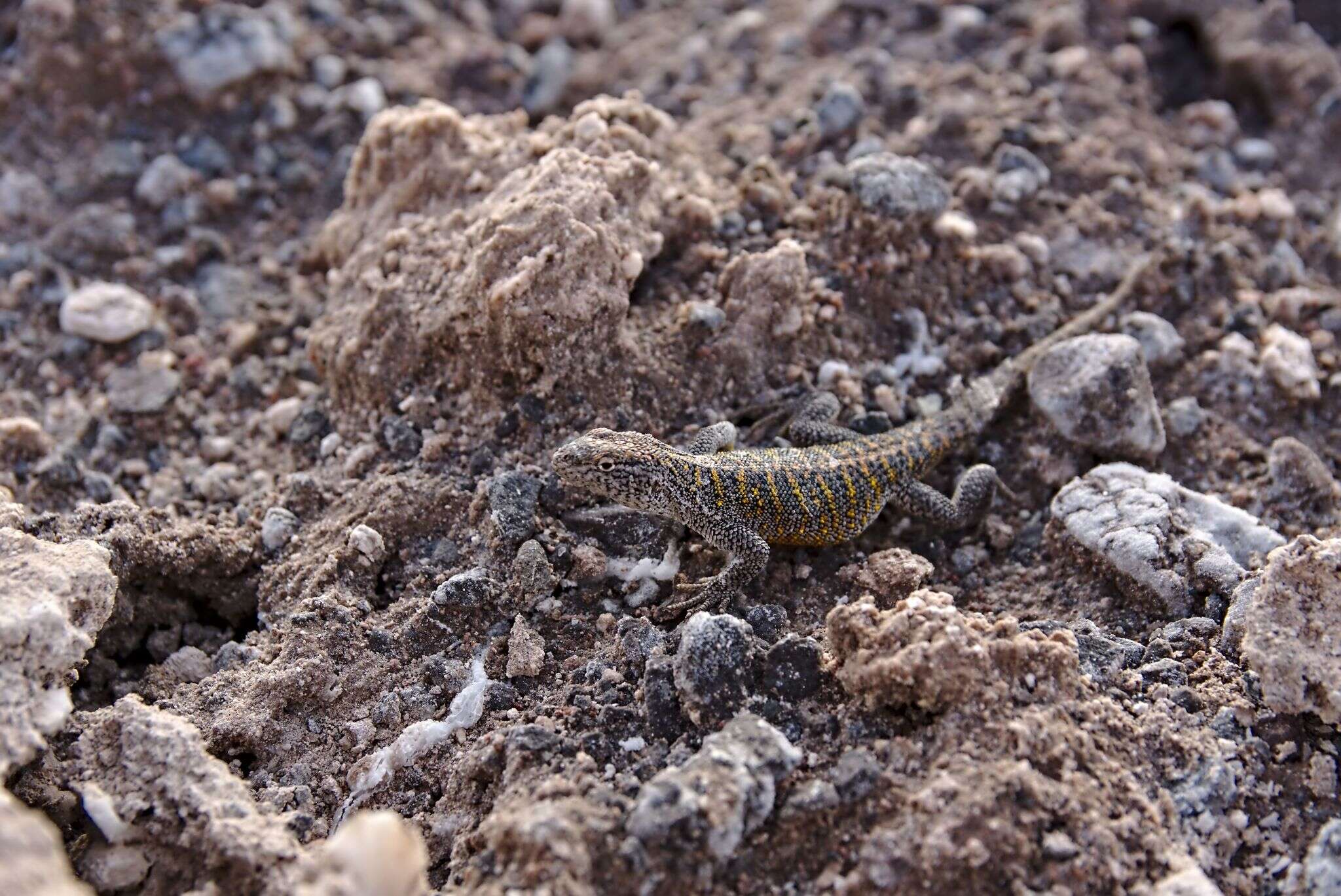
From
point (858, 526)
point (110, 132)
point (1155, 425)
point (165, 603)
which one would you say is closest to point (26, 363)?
point (110, 132)

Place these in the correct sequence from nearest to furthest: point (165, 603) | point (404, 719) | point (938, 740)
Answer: point (938, 740), point (404, 719), point (165, 603)

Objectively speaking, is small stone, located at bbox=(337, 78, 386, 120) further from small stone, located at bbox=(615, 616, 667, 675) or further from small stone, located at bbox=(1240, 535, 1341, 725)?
small stone, located at bbox=(1240, 535, 1341, 725)

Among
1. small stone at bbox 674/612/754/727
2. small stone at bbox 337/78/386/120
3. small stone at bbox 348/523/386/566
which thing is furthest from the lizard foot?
small stone at bbox 337/78/386/120

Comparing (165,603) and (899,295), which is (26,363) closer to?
(165,603)

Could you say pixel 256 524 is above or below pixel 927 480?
above

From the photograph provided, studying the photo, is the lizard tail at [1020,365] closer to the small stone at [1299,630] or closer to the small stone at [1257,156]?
the small stone at [1299,630]

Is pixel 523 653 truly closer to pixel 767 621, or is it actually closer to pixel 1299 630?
pixel 767 621
